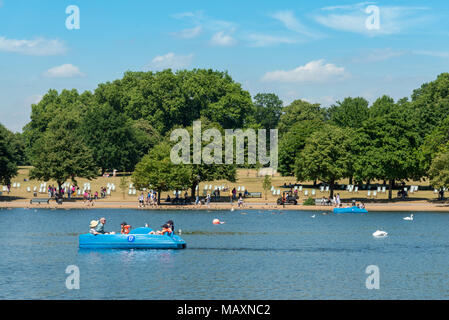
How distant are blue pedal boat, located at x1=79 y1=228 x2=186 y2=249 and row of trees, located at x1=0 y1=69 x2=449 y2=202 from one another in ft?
141

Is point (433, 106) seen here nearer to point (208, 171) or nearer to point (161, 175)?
point (208, 171)

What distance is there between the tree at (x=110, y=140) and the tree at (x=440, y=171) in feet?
229

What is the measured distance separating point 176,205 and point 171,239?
4637 centimetres

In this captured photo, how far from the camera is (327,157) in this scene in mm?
105375

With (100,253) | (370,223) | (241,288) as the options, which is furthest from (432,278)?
(370,223)

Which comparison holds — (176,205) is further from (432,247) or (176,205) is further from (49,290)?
(49,290)

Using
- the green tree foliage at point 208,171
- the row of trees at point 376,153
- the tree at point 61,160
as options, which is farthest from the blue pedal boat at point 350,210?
the tree at point 61,160

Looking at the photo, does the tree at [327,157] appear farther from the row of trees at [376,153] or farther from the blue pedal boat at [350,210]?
the blue pedal boat at [350,210]

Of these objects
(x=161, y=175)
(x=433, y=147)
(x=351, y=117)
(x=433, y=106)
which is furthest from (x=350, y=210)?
(x=433, y=106)

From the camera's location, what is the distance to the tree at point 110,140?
145625 mm

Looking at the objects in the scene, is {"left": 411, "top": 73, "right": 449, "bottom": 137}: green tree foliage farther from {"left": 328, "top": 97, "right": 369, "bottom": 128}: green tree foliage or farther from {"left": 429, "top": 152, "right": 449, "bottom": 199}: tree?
{"left": 429, "top": 152, "right": 449, "bottom": 199}: tree

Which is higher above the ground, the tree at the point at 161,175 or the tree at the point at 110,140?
the tree at the point at 110,140
